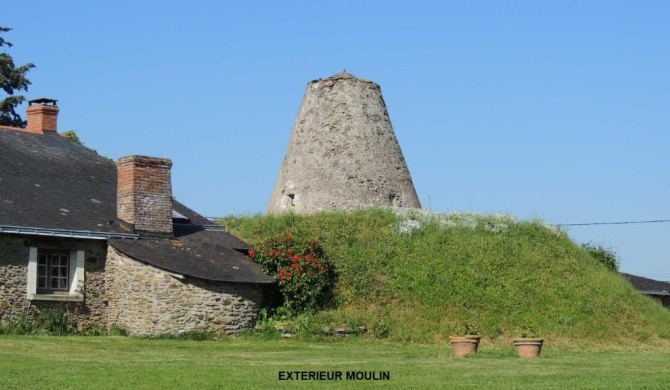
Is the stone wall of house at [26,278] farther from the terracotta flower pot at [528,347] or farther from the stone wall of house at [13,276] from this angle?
the terracotta flower pot at [528,347]

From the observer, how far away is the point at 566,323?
27031 millimetres

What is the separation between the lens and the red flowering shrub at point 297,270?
89.5ft

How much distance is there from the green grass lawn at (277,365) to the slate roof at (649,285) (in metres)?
21.2

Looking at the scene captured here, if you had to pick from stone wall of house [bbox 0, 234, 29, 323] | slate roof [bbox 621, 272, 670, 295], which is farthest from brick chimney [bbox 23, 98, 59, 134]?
slate roof [bbox 621, 272, 670, 295]

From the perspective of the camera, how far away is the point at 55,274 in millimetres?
25844

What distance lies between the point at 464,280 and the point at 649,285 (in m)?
21.8

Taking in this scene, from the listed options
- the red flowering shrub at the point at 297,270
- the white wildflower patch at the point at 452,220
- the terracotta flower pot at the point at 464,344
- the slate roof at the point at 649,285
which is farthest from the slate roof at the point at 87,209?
the slate roof at the point at 649,285

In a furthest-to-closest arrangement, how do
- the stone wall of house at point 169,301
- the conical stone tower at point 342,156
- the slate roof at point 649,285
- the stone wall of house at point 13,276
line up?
the slate roof at point 649,285
the conical stone tower at point 342,156
the stone wall of house at point 169,301
the stone wall of house at point 13,276

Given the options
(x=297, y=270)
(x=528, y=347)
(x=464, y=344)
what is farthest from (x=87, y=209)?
(x=528, y=347)

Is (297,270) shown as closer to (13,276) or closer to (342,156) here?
(13,276)

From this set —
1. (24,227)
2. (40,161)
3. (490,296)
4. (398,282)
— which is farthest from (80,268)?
(490,296)

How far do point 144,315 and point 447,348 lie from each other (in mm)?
7020

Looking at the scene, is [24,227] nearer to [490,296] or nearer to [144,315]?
[144,315]

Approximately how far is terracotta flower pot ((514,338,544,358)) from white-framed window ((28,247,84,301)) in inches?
424
